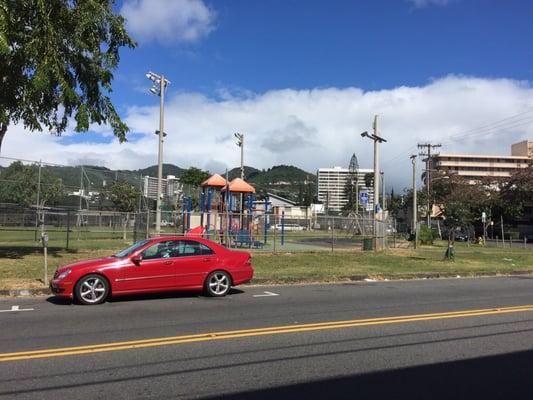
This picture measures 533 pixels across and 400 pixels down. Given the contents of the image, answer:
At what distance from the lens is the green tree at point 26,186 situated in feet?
125

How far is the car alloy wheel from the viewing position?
1123cm

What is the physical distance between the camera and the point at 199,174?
304 feet

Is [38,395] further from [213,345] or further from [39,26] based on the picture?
[39,26]

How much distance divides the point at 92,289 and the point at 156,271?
136 cm

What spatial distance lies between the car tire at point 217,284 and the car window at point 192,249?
0.53 meters

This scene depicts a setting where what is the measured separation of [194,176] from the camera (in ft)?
302

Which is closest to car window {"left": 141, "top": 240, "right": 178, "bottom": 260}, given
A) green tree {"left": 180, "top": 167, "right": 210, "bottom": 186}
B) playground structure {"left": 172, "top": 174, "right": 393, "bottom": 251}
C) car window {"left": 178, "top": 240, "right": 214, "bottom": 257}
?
car window {"left": 178, "top": 240, "right": 214, "bottom": 257}

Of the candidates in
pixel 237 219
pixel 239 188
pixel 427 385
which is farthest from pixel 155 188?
pixel 427 385

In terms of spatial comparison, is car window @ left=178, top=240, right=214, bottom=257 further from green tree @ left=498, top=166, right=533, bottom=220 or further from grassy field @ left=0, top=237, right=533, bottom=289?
green tree @ left=498, top=166, right=533, bottom=220

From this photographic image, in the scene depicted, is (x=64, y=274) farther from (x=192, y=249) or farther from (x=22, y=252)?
(x=22, y=252)

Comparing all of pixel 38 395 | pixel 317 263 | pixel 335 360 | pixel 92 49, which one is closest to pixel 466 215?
pixel 317 263

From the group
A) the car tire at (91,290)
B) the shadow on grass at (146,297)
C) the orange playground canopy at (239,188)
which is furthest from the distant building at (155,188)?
the car tire at (91,290)

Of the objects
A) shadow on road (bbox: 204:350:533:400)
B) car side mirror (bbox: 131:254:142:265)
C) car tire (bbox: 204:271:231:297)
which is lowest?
shadow on road (bbox: 204:350:533:400)

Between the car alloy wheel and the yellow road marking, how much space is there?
391 cm
